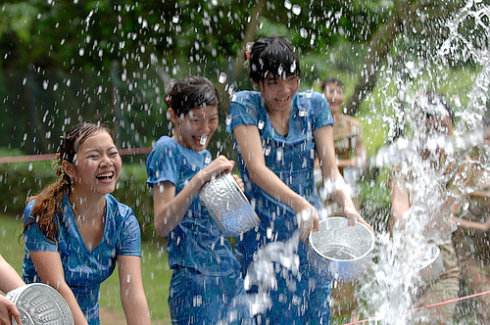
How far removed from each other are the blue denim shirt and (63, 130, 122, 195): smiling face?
0.69 meters

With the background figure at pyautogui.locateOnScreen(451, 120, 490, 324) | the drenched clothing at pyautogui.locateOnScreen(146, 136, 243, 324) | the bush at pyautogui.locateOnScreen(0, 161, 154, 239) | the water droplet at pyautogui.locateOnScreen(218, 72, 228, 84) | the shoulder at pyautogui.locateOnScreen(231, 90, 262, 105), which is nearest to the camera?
the drenched clothing at pyautogui.locateOnScreen(146, 136, 243, 324)

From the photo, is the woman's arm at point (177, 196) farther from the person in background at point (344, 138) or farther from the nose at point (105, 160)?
the person in background at point (344, 138)

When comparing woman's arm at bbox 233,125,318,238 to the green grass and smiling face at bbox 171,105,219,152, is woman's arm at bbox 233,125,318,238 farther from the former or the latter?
the green grass

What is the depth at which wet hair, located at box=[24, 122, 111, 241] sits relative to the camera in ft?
11.6

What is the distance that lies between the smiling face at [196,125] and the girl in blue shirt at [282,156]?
0.13 meters

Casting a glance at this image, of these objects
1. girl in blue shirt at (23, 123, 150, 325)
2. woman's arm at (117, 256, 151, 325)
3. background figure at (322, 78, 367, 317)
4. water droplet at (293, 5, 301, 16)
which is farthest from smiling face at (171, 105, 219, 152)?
water droplet at (293, 5, 301, 16)

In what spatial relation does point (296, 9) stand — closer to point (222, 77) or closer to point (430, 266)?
point (222, 77)

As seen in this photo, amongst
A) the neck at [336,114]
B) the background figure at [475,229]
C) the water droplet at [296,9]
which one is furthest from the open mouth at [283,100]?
the water droplet at [296,9]

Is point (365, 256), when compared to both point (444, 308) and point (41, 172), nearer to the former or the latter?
point (444, 308)

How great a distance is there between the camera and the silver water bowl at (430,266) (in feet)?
15.3

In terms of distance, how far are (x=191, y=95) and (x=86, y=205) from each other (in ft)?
2.38

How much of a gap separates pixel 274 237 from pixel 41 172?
5499 mm

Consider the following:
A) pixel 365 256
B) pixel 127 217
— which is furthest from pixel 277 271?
pixel 127 217

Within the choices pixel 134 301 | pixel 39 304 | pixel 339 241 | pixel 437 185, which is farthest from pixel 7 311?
pixel 437 185
